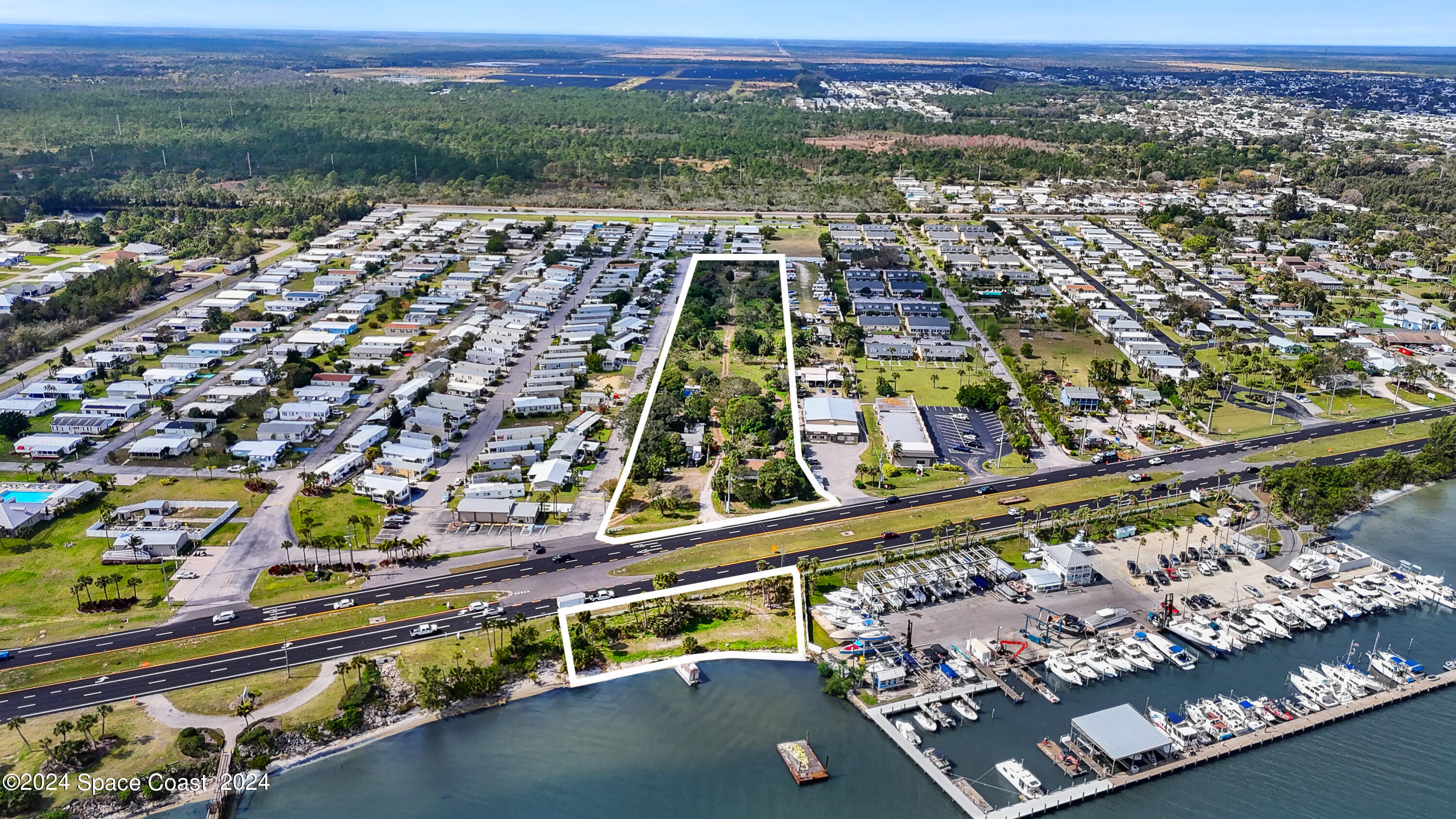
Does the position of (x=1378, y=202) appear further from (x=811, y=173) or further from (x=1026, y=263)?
(x=811, y=173)

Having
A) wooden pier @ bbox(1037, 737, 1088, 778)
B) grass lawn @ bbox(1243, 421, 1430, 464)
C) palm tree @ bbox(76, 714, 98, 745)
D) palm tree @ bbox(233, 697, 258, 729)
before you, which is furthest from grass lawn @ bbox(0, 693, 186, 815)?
grass lawn @ bbox(1243, 421, 1430, 464)

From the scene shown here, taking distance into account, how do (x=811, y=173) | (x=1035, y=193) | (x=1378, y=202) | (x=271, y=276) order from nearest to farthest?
1. (x=271, y=276)
2. (x=1378, y=202)
3. (x=1035, y=193)
4. (x=811, y=173)

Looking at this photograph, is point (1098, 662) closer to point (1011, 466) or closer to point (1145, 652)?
point (1145, 652)

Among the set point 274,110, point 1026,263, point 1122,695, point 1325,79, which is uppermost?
point 1325,79

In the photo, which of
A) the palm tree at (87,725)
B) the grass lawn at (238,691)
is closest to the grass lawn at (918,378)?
the grass lawn at (238,691)

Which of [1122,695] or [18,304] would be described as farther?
[18,304]

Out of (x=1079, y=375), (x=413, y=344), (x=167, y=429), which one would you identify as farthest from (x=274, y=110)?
(x=1079, y=375)
